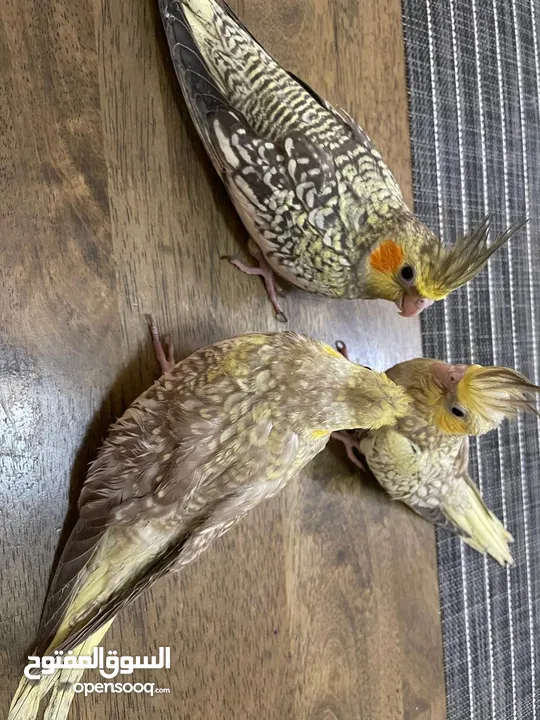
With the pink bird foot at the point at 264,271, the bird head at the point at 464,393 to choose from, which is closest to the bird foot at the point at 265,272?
the pink bird foot at the point at 264,271

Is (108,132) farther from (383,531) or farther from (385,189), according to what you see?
(383,531)

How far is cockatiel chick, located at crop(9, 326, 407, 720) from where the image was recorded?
2.66ft

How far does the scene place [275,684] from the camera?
1.04 metres

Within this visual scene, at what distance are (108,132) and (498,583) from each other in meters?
1.25

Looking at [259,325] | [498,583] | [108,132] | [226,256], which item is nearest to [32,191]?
[108,132]

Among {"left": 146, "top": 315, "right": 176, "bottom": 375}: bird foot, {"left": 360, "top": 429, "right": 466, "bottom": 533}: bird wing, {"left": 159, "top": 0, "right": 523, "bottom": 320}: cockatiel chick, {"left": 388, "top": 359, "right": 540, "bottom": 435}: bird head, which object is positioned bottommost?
{"left": 360, "top": 429, "right": 466, "bottom": 533}: bird wing

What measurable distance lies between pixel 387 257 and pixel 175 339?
40 centimetres

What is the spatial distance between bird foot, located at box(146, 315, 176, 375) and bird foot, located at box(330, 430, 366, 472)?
36 centimetres

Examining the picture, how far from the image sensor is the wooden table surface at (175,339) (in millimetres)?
842

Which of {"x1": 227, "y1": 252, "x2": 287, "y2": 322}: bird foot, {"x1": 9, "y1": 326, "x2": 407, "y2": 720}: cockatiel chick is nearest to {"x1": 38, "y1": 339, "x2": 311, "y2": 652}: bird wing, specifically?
{"x1": 9, "y1": 326, "x2": 407, "y2": 720}: cockatiel chick

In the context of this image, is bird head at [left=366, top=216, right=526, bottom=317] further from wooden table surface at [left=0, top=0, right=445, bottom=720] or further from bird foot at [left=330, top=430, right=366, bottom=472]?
bird foot at [left=330, top=430, right=366, bottom=472]

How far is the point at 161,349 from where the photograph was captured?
94cm

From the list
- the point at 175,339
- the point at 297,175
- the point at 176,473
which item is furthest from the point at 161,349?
the point at 297,175

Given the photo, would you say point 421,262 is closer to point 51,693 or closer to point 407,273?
point 407,273
